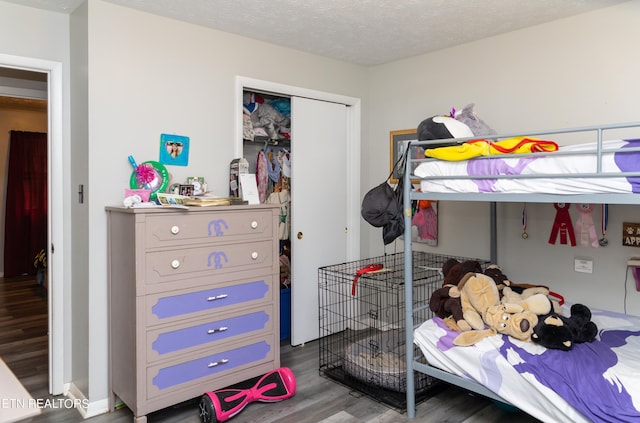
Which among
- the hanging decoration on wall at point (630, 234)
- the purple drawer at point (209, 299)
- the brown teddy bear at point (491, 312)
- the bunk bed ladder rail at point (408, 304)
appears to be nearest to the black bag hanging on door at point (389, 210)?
the bunk bed ladder rail at point (408, 304)

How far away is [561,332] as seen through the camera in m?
2.10

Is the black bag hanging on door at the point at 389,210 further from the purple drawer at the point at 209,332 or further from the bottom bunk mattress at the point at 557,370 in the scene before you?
the purple drawer at the point at 209,332

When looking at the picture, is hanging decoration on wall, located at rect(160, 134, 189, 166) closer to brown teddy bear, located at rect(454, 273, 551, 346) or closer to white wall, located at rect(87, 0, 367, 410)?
white wall, located at rect(87, 0, 367, 410)

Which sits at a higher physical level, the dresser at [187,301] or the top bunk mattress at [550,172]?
the top bunk mattress at [550,172]

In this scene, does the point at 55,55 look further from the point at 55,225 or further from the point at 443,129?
the point at 443,129

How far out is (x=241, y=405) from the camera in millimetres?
2545

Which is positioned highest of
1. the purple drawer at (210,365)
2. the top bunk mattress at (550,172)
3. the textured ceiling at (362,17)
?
the textured ceiling at (362,17)

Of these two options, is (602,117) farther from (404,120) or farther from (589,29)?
(404,120)

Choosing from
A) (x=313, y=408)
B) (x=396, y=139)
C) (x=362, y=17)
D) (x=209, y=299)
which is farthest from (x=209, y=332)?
(x=396, y=139)

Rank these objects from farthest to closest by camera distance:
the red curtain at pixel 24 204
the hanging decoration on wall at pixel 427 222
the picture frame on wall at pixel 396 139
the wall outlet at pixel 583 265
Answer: the red curtain at pixel 24 204, the picture frame on wall at pixel 396 139, the hanging decoration on wall at pixel 427 222, the wall outlet at pixel 583 265

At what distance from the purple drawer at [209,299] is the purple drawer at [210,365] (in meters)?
0.30

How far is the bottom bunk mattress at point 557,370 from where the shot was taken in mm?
1779

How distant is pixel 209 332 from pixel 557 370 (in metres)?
1.83

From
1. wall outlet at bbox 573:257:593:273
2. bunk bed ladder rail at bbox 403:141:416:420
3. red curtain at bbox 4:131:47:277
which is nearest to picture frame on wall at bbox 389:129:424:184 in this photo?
bunk bed ladder rail at bbox 403:141:416:420
